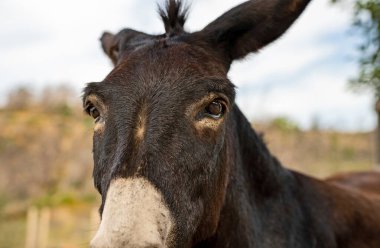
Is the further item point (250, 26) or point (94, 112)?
point (250, 26)

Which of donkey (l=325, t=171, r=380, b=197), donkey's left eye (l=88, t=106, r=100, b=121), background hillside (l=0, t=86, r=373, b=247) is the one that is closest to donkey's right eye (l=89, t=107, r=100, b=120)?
donkey's left eye (l=88, t=106, r=100, b=121)

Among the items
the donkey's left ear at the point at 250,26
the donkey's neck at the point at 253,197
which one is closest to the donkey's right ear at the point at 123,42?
the donkey's left ear at the point at 250,26

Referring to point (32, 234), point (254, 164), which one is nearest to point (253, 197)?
point (254, 164)

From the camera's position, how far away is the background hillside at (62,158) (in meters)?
26.5

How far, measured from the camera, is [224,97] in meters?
3.24

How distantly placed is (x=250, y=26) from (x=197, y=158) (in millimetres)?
1305

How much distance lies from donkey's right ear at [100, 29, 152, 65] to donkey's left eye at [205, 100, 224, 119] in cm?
84

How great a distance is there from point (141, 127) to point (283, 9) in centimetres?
162

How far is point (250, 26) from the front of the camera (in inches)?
149

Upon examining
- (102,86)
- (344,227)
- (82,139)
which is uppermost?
(102,86)

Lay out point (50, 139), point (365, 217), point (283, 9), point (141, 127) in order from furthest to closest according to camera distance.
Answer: point (50, 139), point (365, 217), point (283, 9), point (141, 127)

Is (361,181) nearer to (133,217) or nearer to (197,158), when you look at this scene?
(197,158)

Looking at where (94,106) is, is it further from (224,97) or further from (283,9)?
(283,9)

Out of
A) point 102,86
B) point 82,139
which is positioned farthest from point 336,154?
point 102,86
